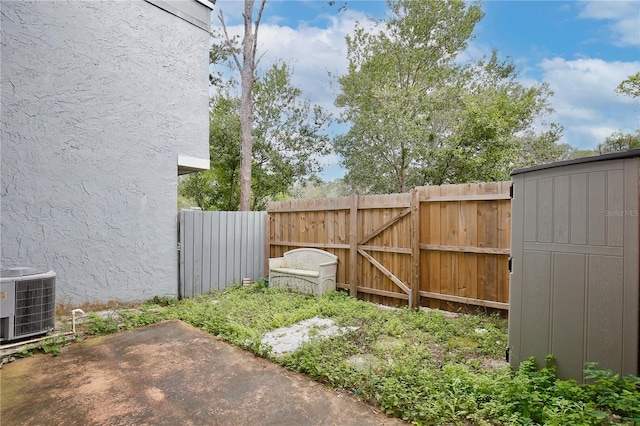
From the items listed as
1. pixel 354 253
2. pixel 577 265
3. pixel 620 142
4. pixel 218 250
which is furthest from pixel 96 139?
pixel 620 142

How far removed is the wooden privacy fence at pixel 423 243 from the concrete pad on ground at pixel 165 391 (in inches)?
100

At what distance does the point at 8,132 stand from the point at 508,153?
34.5 feet

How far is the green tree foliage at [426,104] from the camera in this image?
9086mm

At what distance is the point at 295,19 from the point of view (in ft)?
30.6

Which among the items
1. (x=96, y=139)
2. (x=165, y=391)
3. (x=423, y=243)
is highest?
(x=96, y=139)

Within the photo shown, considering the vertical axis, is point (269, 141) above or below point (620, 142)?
above

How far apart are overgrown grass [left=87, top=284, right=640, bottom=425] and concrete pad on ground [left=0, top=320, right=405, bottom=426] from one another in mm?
188

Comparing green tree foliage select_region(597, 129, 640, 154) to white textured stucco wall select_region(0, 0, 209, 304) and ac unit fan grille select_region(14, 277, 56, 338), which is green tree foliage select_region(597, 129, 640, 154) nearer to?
white textured stucco wall select_region(0, 0, 209, 304)

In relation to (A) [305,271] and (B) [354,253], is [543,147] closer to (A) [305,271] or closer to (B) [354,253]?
(B) [354,253]

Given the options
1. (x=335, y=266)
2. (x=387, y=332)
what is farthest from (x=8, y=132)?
(x=387, y=332)

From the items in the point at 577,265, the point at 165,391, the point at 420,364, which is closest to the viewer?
the point at 577,265

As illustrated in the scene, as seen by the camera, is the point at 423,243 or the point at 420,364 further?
the point at 423,243

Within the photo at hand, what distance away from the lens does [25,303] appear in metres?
3.13

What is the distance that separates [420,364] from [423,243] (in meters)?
2.16
